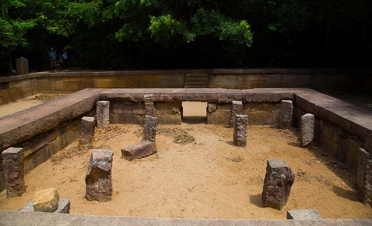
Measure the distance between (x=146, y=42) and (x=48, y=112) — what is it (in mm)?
9322

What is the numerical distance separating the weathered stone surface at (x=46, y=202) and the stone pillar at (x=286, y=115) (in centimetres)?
607

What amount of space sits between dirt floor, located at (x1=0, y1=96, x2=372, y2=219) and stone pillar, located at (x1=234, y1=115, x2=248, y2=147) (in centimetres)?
15

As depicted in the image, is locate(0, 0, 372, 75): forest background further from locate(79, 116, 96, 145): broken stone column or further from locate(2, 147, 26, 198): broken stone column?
locate(2, 147, 26, 198): broken stone column

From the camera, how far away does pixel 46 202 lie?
140 inches

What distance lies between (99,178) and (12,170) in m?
1.38

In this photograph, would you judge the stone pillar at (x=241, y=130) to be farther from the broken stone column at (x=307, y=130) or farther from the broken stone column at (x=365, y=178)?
the broken stone column at (x=365, y=178)

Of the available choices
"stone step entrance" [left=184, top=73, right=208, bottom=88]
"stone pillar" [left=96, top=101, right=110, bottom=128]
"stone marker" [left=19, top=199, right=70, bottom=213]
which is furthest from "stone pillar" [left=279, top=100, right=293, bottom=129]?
"stone marker" [left=19, top=199, right=70, bottom=213]

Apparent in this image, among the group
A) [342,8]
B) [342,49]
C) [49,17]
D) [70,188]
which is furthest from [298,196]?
[49,17]

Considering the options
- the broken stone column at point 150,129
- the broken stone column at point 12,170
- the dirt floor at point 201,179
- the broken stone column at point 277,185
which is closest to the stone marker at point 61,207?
the dirt floor at point 201,179

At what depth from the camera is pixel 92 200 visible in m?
4.72

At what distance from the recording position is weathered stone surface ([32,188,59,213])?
3.53 metres

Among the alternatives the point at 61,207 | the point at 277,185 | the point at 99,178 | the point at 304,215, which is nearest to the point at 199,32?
the point at 99,178

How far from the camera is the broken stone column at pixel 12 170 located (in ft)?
15.8

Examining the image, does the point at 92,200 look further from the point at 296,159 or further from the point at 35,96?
the point at 35,96
